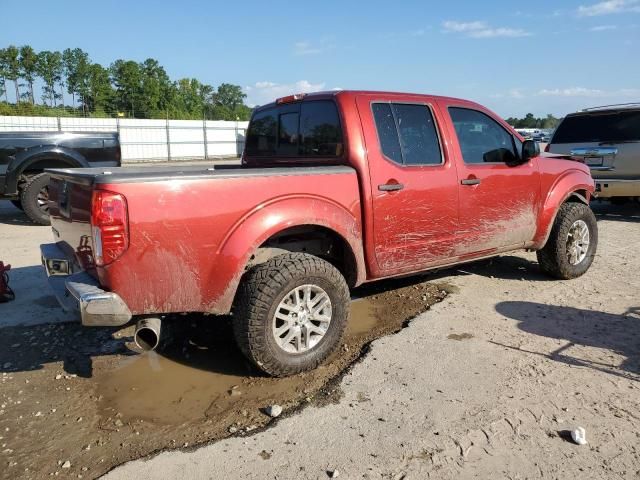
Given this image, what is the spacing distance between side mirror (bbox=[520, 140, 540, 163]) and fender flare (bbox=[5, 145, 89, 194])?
272 inches

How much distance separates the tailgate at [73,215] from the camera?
119 inches

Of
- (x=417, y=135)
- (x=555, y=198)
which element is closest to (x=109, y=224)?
(x=417, y=135)

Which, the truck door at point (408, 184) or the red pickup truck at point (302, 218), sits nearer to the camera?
the red pickup truck at point (302, 218)

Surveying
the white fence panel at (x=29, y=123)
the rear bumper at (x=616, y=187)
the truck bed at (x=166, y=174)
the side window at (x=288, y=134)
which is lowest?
the rear bumper at (x=616, y=187)

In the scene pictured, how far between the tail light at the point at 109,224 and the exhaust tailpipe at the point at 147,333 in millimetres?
426

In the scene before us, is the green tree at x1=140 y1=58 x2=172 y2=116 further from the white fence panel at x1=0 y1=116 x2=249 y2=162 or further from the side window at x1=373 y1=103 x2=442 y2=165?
the side window at x1=373 y1=103 x2=442 y2=165

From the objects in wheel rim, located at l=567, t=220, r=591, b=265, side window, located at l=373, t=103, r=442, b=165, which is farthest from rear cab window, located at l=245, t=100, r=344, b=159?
wheel rim, located at l=567, t=220, r=591, b=265

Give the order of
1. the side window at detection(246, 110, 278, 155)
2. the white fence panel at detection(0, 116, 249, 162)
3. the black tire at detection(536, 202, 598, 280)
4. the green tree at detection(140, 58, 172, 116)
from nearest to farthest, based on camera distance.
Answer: the side window at detection(246, 110, 278, 155) < the black tire at detection(536, 202, 598, 280) < the white fence panel at detection(0, 116, 249, 162) < the green tree at detection(140, 58, 172, 116)

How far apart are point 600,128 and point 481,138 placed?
5233 mm

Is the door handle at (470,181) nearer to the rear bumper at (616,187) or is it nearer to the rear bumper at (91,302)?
the rear bumper at (91,302)

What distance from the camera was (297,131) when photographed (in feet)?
14.3

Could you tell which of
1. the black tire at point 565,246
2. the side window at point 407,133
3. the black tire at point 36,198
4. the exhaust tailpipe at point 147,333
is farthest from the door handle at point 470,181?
the black tire at point 36,198

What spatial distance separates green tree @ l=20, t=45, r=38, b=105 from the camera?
76.7 m

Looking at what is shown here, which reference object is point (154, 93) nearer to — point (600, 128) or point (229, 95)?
point (229, 95)
